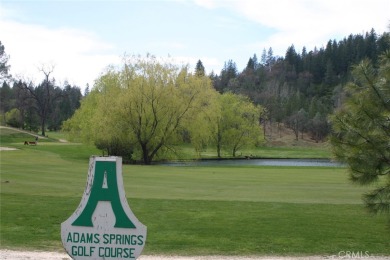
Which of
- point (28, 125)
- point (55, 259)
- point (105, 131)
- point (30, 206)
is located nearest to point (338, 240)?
point (55, 259)

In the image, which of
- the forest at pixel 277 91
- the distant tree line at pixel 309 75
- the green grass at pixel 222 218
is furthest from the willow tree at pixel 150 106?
the distant tree line at pixel 309 75

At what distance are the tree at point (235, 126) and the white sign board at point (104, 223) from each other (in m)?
65.0

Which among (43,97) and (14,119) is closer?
(14,119)

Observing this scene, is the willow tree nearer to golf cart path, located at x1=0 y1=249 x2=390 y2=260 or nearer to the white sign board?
golf cart path, located at x1=0 y1=249 x2=390 y2=260

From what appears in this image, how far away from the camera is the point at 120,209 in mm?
3711

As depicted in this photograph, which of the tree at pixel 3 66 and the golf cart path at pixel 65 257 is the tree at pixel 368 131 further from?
the tree at pixel 3 66

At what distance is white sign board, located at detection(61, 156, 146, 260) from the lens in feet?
12.1

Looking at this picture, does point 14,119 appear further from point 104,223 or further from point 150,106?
point 104,223

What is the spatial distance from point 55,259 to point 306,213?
7.99 metres

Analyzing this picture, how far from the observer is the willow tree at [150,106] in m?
47.1

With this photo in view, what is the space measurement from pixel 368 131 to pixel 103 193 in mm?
5084

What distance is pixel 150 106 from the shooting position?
47.8 metres

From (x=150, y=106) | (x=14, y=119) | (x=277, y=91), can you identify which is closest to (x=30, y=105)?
(x=14, y=119)

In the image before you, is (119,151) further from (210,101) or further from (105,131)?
(210,101)
